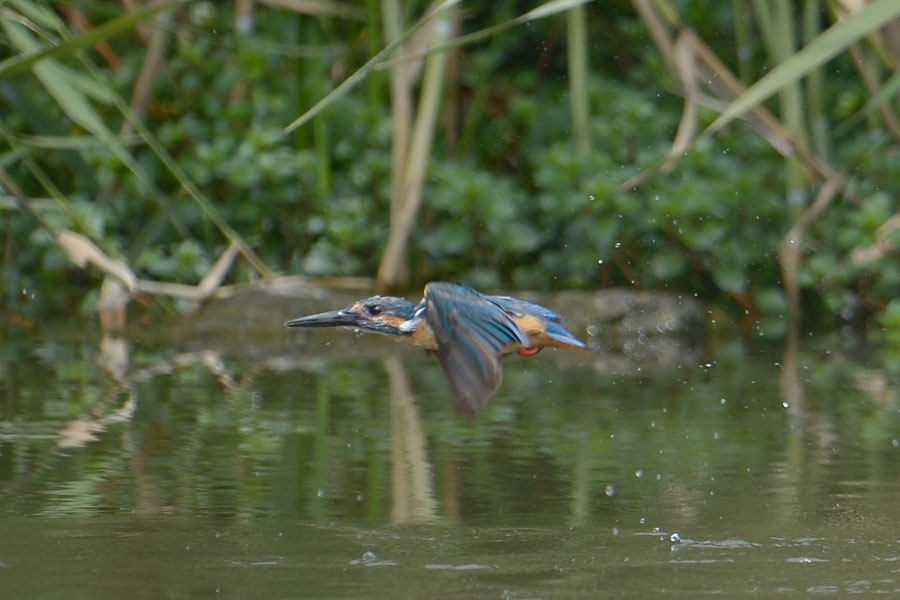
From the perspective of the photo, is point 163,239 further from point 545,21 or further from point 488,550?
point 488,550

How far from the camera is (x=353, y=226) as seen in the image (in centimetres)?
690

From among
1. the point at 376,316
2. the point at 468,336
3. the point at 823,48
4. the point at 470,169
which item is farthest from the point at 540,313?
the point at 470,169

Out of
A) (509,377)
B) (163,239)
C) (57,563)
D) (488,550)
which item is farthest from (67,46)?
(163,239)

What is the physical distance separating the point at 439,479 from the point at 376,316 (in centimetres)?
40

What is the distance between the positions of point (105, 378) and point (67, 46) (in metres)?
2.28

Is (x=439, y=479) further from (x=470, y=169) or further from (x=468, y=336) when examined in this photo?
(x=470, y=169)

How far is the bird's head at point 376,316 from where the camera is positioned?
3658 millimetres

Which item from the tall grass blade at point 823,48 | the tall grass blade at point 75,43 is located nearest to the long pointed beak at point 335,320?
the tall grass blade at point 75,43

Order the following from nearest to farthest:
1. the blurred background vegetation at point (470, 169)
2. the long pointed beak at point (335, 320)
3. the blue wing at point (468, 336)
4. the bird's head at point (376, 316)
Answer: the blue wing at point (468, 336)
the bird's head at point (376, 316)
the long pointed beak at point (335, 320)
the blurred background vegetation at point (470, 169)

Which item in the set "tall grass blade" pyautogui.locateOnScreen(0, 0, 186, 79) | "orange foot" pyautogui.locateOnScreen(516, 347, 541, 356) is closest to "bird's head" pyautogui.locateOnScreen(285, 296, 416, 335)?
"orange foot" pyautogui.locateOnScreen(516, 347, 541, 356)

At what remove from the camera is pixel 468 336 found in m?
3.36

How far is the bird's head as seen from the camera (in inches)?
144

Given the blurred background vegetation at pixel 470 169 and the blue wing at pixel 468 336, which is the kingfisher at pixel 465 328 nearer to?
the blue wing at pixel 468 336

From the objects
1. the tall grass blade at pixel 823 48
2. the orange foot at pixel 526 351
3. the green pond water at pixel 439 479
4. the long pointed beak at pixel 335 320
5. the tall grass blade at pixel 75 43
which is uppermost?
the tall grass blade at pixel 75 43
